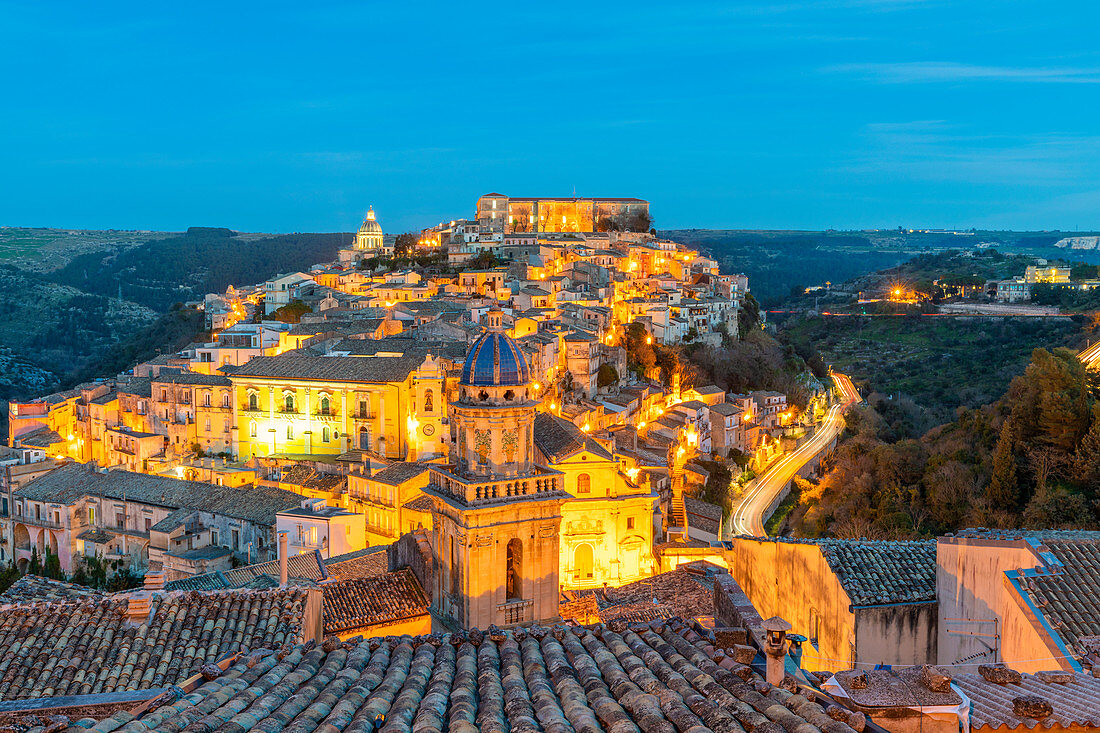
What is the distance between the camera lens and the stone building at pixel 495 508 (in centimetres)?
1540

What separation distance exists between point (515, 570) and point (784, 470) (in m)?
33.9

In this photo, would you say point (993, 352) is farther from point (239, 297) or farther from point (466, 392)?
point (239, 297)

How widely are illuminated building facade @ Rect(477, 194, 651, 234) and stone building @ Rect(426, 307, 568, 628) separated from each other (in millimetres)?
A: 74889

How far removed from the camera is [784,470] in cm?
4741

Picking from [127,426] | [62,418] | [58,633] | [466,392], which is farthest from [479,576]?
[62,418]

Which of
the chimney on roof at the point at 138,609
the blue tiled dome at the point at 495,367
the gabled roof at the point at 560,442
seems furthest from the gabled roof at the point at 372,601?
the gabled roof at the point at 560,442

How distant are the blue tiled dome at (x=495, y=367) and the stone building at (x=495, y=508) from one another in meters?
0.02

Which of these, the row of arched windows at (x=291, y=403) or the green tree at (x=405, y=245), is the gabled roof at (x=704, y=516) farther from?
the green tree at (x=405, y=245)

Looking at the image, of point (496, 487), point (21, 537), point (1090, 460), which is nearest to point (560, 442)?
point (496, 487)

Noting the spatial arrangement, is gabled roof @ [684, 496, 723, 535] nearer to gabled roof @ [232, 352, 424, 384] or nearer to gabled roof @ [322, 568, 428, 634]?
gabled roof @ [232, 352, 424, 384]

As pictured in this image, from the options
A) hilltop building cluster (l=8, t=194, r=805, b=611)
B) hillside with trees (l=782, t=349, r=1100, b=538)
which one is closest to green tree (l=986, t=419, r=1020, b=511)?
hillside with trees (l=782, t=349, r=1100, b=538)

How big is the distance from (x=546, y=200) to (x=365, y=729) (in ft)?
296

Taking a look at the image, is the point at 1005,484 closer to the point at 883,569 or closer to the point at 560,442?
the point at 560,442

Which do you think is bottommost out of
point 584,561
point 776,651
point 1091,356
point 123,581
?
point 123,581
